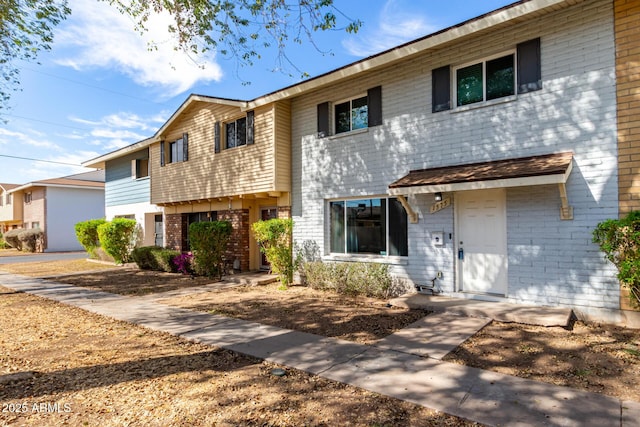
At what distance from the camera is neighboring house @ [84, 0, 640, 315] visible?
621 centimetres

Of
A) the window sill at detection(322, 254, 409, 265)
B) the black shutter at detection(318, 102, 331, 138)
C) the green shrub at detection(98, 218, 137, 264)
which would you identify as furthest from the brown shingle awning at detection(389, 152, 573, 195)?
the green shrub at detection(98, 218, 137, 264)

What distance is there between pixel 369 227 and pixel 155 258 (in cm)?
977

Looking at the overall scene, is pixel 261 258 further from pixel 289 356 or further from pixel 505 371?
pixel 505 371

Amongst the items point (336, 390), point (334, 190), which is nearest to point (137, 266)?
point (334, 190)

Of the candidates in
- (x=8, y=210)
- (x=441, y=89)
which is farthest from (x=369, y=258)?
(x=8, y=210)

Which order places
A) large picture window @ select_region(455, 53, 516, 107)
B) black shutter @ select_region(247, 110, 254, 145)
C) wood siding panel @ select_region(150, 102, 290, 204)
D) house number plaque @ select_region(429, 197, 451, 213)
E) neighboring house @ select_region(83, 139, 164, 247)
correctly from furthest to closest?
1. neighboring house @ select_region(83, 139, 164, 247)
2. black shutter @ select_region(247, 110, 254, 145)
3. wood siding panel @ select_region(150, 102, 290, 204)
4. house number plaque @ select_region(429, 197, 451, 213)
5. large picture window @ select_region(455, 53, 516, 107)

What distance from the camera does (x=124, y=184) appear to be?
19281 millimetres

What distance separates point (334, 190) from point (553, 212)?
5.35 metres

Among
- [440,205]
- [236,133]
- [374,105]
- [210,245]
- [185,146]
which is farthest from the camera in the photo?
[185,146]

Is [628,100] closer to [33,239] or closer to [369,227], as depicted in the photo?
[369,227]

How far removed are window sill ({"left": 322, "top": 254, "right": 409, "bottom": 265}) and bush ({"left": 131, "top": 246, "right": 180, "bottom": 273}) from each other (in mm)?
7121

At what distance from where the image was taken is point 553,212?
21.9ft

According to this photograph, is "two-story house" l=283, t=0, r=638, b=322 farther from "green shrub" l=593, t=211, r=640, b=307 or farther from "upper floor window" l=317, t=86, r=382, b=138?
"green shrub" l=593, t=211, r=640, b=307

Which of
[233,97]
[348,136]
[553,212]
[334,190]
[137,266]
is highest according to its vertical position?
[233,97]
